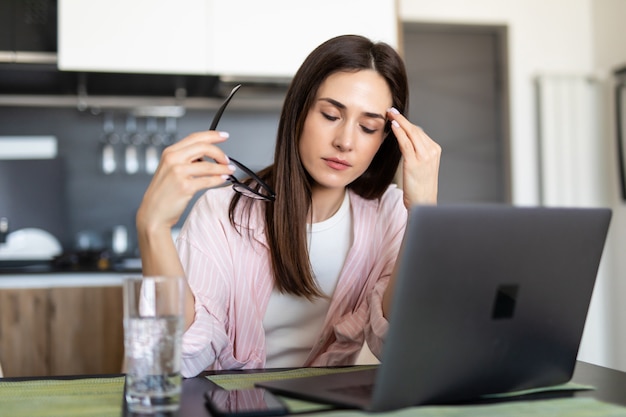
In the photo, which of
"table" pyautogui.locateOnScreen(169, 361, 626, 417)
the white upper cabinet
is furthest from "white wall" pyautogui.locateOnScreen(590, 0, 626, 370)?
"table" pyautogui.locateOnScreen(169, 361, 626, 417)

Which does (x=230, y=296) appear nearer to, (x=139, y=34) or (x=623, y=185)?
(x=139, y=34)

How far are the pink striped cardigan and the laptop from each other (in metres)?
0.38

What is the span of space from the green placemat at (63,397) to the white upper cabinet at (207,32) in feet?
7.19

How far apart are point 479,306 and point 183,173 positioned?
0.46 m

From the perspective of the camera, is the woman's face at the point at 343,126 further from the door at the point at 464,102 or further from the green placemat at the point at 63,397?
the door at the point at 464,102

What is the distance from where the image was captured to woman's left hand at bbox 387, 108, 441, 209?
131 centimetres

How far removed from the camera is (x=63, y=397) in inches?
34.7

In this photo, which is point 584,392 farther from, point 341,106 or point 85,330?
point 85,330

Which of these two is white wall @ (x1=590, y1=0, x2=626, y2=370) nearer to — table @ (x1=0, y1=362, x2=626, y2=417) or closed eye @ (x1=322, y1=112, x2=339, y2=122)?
closed eye @ (x1=322, y1=112, x2=339, y2=122)

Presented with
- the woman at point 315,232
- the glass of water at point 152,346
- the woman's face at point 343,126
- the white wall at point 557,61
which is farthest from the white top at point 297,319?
the white wall at point 557,61

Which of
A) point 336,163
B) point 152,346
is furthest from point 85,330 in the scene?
point 152,346

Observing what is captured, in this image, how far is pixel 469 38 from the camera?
386 centimetres

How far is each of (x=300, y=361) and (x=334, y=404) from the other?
0.65m

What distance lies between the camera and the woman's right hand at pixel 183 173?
1022 millimetres
